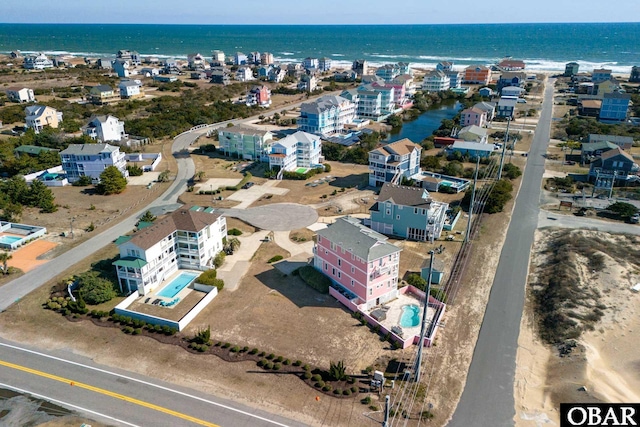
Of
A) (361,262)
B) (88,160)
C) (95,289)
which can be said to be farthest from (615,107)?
(95,289)

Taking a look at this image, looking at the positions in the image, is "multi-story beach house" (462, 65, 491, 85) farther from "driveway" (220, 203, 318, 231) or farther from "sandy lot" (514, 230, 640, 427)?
"sandy lot" (514, 230, 640, 427)

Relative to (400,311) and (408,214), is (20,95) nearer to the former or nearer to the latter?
(408,214)

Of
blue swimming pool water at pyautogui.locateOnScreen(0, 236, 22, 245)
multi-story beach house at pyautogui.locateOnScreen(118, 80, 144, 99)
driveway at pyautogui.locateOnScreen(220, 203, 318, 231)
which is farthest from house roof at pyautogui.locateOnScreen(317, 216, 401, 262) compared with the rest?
multi-story beach house at pyautogui.locateOnScreen(118, 80, 144, 99)

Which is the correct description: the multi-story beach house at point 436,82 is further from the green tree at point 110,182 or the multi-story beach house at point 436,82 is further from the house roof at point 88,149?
the green tree at point 110,182

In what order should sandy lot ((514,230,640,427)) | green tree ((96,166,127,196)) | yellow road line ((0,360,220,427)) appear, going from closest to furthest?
1. yellow road line ((0,360,220,427))
2. sandy lot ((514,230,640,427))
3. green tree ((96,166,127,196))

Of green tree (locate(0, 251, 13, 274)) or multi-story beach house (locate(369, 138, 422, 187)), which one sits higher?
multi-story beach house (locate(369, 138, 422, 187))

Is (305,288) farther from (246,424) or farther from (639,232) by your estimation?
(639,232)
